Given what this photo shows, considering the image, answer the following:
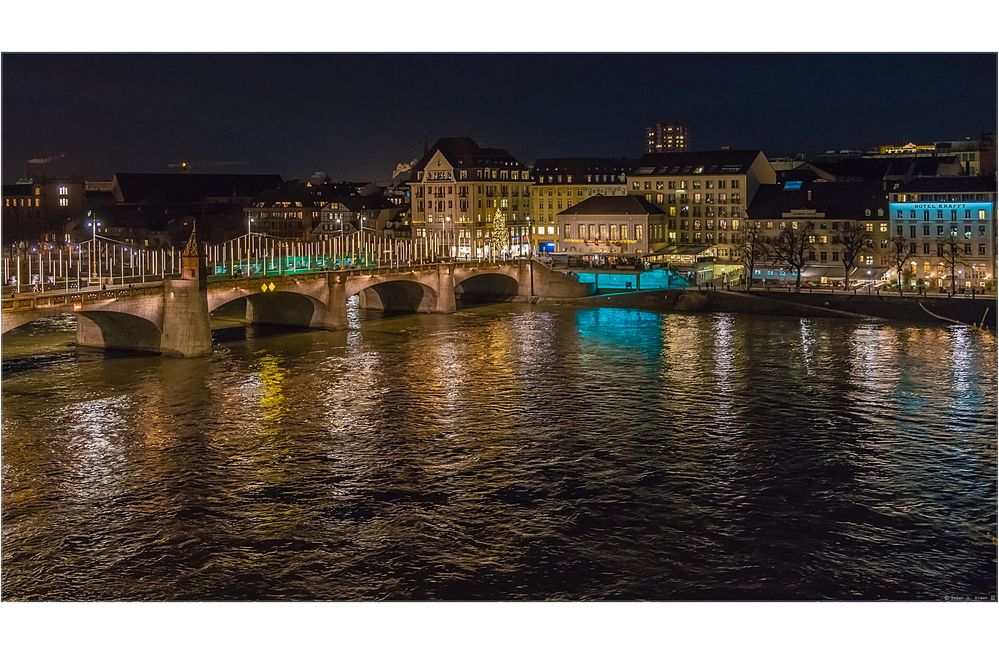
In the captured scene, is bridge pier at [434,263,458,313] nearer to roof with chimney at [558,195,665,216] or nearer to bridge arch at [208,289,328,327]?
bridge arch at [208,289,328,327]

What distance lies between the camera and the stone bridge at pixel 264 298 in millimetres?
54031

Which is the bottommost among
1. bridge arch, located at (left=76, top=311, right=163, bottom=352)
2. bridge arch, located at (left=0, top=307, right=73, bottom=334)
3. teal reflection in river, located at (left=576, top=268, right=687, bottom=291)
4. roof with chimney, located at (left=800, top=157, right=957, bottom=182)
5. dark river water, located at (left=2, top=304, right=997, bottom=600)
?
dark river water, located at (left=2, top=304, right=997, bottom=600)

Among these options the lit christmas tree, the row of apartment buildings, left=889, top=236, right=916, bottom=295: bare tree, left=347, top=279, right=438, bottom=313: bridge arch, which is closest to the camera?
left=347, top=279, right=438, bottom=313: bridge arch

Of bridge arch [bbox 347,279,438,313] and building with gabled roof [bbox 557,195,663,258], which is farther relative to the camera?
building with gabled roof [bbox 557,195,663,258]

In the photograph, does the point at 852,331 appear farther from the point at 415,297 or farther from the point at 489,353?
the point at 415,297

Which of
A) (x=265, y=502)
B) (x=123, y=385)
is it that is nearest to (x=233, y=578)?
(x=265, y=502)

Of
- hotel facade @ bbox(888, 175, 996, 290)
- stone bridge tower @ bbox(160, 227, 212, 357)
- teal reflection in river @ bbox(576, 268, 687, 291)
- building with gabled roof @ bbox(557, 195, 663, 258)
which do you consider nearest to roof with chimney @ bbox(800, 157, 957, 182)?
hotel facade @ bbox(888, 175, 996, 290)

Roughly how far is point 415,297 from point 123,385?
3216 cm

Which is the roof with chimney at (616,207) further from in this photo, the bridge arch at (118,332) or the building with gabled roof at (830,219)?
the bridge arch at (118,332)

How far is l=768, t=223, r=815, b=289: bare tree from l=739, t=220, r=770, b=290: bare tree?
76 cm

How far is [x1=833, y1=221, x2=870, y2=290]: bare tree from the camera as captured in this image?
88.4 metres

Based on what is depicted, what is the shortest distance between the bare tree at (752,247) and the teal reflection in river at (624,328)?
1443 centimetres

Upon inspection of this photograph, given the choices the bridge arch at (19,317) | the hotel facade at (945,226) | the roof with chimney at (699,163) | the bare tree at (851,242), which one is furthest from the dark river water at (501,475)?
the roof with chimney at (699,163)

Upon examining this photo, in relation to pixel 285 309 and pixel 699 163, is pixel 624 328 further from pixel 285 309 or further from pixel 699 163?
pixel 699 163
